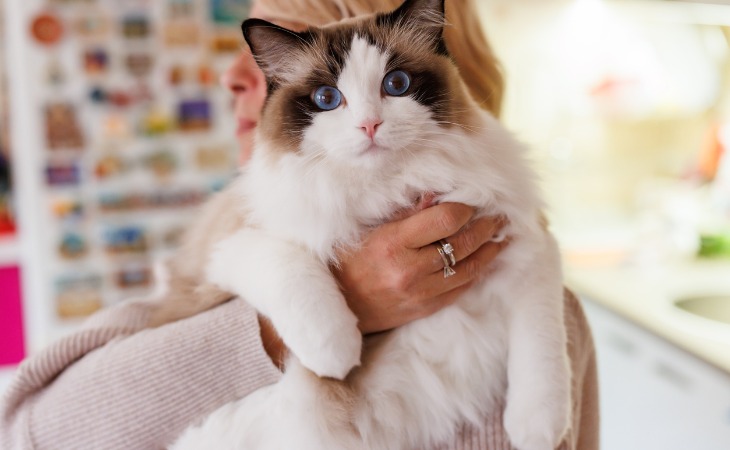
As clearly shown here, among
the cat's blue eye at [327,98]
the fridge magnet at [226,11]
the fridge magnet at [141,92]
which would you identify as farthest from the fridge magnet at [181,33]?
the cat's blue eye at [327,98]

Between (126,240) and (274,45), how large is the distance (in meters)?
2.11

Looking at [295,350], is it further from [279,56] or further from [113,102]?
[113,102]

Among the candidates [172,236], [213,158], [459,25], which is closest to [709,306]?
[459,25]

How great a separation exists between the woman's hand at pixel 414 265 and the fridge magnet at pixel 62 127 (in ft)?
7.07

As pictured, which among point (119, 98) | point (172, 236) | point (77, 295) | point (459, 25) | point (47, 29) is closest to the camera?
point (459, 25)

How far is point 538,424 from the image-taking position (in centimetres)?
82

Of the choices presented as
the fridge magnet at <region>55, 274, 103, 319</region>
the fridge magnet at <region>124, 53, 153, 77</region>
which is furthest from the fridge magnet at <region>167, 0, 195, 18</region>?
the fridge magnet at <region>55, 274, 103, 319</region>

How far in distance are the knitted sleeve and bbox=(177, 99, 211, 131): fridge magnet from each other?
1.95 meters

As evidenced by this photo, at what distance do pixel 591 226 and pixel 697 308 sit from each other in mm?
1028

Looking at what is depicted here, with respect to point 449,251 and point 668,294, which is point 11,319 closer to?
point 449,251

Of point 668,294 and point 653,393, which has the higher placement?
point 668,294

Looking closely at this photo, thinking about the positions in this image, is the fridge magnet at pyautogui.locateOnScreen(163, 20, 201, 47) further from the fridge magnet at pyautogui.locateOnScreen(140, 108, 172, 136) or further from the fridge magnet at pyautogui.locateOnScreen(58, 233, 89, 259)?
the fridge magnet at pyautogui.locateOnScreen(58, 233, 89, 259)

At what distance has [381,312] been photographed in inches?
35.9

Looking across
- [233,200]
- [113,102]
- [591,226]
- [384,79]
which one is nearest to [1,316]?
[113,102]
